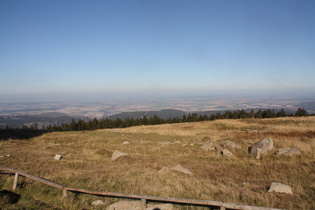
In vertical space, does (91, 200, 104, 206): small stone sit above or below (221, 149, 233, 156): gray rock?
above

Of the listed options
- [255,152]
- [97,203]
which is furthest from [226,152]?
[97,203]

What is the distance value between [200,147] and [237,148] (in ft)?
11.5

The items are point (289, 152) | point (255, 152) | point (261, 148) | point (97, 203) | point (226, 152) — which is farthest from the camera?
point (226, 152)

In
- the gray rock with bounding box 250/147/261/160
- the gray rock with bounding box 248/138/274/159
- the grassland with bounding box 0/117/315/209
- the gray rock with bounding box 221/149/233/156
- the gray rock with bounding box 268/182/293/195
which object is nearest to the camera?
the grassland with bounding box 0/117/315/209

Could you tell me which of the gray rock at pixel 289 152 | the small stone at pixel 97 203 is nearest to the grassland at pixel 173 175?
the small stone at pixel 97 203

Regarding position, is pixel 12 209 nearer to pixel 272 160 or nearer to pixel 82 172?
pixel 82 172

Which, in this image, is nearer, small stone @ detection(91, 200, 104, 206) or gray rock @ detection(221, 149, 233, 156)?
small stone @ detection(91, 200, 104, 206)

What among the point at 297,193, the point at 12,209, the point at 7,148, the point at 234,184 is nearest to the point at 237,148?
the point at 234,184

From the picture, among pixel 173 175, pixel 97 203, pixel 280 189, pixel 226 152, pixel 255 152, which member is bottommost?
pixel 226 152

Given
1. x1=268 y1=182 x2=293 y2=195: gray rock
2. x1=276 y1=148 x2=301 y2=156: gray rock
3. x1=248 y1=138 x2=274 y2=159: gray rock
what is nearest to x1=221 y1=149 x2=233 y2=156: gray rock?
x1=248 y1=138 x2=274 y2=159: gray rock

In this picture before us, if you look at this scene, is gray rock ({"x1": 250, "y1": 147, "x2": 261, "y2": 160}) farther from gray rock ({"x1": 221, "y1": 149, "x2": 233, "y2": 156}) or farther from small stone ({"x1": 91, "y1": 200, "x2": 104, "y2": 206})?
small stone ({"x1": 91, "y1": 200, "x2": 104, "y2": 206})

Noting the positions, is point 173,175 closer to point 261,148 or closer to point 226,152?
point 226,152

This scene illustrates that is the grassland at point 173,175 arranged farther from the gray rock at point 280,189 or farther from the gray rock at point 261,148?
the gray rock at point 261,148

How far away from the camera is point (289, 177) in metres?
11.2
